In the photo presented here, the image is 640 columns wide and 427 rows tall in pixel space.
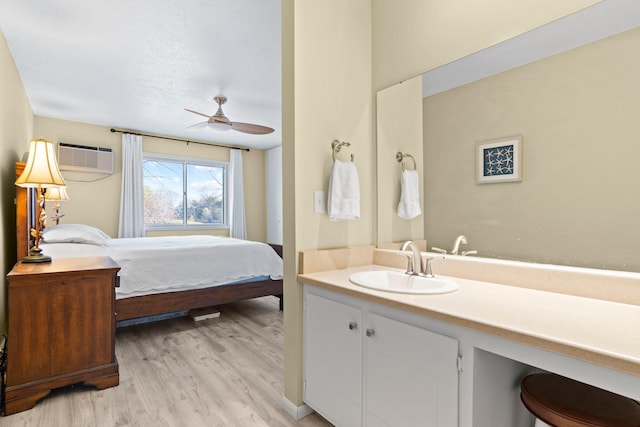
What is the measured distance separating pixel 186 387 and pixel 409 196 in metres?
1.82

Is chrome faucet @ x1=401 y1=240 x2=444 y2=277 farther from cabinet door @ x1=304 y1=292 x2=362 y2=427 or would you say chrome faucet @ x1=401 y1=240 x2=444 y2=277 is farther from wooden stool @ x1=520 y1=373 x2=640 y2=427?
wooden stool @ x1=520 y1=373 x2=640 y2=427

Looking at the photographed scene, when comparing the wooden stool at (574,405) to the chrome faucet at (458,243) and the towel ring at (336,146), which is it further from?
the towel ring at (336,146)

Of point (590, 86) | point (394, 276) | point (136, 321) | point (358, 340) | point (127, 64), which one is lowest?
point (136, 321)

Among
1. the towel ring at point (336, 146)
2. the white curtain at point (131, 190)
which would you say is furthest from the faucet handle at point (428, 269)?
the white curtain at point (131, 190)

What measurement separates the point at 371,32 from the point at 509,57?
0.92m

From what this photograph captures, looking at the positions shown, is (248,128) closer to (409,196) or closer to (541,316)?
(409,196)

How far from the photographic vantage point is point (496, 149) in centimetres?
150

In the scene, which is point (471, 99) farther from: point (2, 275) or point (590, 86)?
point (2, 275)

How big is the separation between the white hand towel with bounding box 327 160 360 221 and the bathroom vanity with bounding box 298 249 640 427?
1.22 feet

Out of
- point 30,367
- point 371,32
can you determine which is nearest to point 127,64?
point 371,32

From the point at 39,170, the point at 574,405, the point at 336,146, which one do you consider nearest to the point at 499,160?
the point at 336,146

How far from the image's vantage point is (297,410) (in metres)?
1.76

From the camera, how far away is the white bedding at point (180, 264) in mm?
2857

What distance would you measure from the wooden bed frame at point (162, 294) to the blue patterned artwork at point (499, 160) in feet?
8.60
